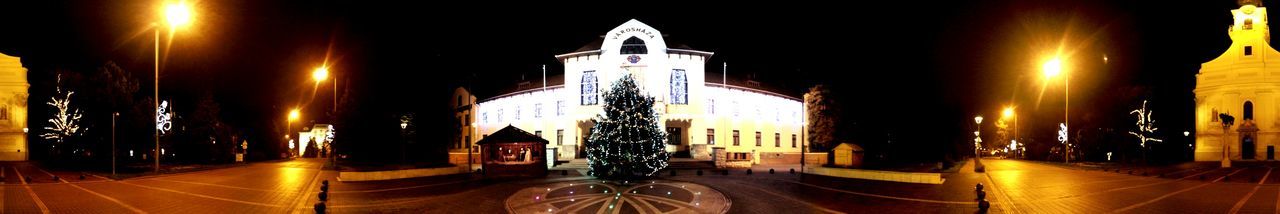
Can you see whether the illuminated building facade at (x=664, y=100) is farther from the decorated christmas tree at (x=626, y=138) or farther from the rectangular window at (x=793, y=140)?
the decorated christmas tree at (x=626, y=138)

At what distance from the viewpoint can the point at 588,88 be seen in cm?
4994

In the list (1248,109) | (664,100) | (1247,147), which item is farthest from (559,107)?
(1248,109)

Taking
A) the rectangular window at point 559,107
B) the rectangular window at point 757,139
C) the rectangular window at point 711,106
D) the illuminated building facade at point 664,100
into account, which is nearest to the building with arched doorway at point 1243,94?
the illuminated building facade at point 664,100

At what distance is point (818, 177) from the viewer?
30.3 m

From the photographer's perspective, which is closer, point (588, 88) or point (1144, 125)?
point (1144, 125)

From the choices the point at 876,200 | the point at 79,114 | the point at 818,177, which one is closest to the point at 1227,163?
the point at 818,177

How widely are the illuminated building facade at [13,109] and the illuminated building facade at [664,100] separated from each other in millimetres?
29027

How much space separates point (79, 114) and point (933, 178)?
1661 inches

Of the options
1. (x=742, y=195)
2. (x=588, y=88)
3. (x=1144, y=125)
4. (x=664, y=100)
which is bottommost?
(x=742, y=195)

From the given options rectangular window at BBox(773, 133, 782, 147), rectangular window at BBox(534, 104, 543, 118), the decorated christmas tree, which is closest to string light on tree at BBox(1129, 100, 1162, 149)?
rectangular window at BBox(773, 133, 782, 147)

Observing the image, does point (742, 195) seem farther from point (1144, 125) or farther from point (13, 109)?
point (13, 109)

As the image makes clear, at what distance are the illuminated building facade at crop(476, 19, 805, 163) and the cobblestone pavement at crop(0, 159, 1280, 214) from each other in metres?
19.9

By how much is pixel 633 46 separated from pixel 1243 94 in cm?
3722

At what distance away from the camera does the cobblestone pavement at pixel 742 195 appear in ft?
59.4
